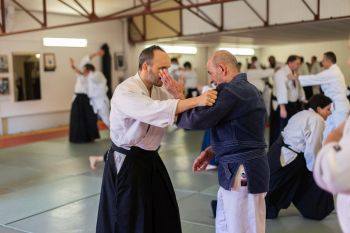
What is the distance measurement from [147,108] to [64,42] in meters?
8.89

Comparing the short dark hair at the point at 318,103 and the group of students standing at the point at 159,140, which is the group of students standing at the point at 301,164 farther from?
the group of students standing at the point at 159,140

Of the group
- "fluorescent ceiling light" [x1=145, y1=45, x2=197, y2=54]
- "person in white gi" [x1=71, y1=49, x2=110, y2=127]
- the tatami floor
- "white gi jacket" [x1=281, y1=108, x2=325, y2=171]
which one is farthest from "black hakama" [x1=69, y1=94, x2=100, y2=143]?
"white gi jacket" [x1=281, y1=108, x2=325, y2=171]

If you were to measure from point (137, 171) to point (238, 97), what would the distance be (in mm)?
738

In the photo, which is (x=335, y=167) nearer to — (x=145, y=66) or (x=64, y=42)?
(x=145, y=66)

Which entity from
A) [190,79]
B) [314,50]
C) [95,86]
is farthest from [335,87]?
[314,50]

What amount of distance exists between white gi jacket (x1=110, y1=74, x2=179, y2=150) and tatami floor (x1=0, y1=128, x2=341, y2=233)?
1.42 m

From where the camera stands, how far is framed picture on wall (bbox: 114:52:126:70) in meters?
11.9

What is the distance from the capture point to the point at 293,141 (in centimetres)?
374

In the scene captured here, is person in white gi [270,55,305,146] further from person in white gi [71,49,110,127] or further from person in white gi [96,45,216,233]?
person in white gi [96,45,216,233]

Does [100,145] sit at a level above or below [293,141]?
below

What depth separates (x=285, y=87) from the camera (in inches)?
246

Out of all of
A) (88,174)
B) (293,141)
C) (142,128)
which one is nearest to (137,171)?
(142,128)

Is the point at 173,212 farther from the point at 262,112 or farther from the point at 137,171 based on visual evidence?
Answer: the point at 262,112

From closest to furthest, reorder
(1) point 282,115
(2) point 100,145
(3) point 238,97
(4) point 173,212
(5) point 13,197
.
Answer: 1. (3) point 238,97
2. (4) point 173,212
3. (5) point 13,197
4. (1) point 282,115
5. (2) point 100,145
